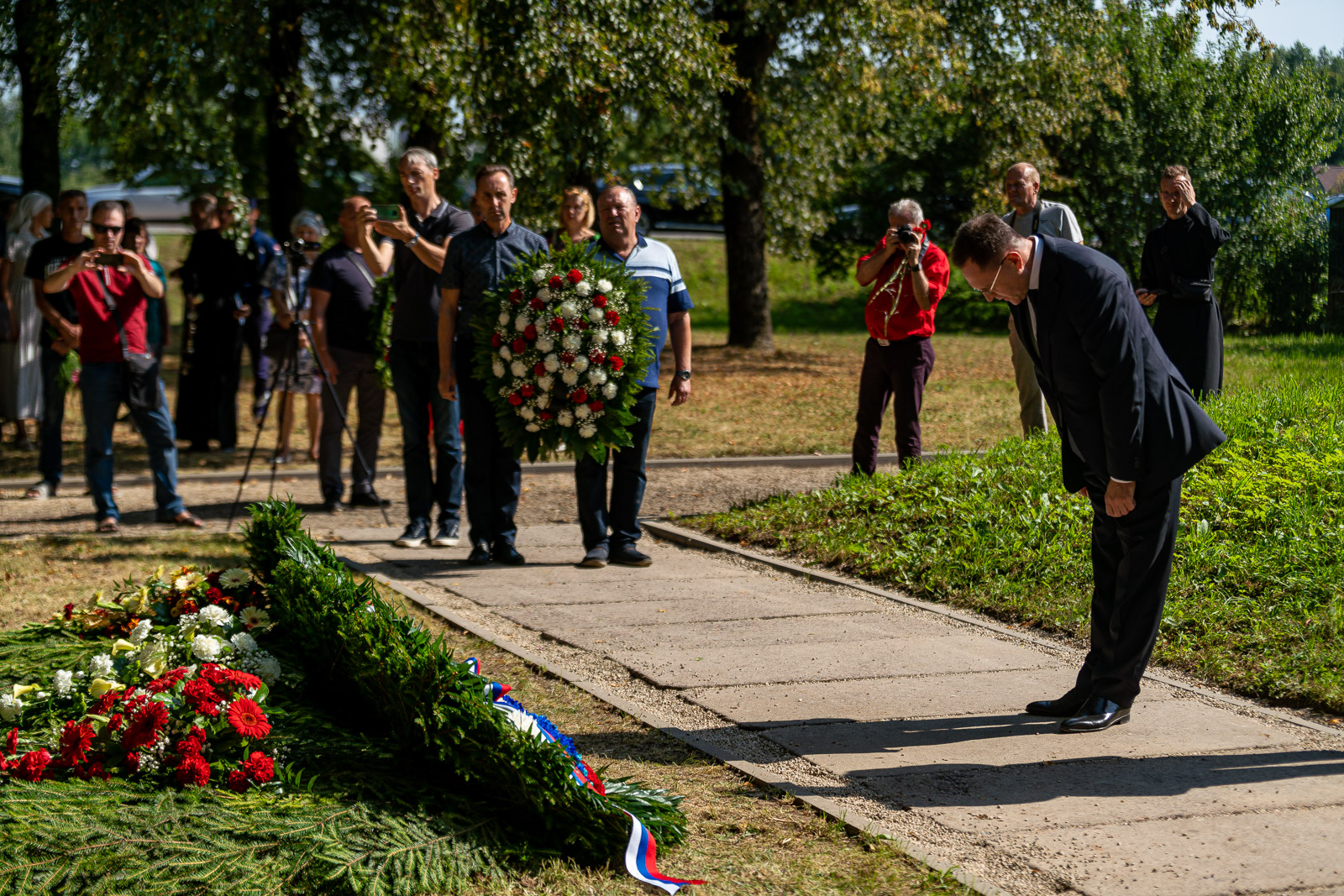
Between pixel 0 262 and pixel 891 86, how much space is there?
35.8ft

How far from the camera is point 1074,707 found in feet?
15.6

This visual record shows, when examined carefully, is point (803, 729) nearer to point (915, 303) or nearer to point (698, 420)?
point (915, 303)

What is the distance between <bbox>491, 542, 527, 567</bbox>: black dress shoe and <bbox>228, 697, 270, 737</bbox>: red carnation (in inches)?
153

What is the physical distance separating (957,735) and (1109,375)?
4.52 ft

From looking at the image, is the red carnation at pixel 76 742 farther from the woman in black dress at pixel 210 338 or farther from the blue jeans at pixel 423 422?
the woman in black dress at pixel 210 338

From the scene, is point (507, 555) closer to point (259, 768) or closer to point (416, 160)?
point (416, 160)

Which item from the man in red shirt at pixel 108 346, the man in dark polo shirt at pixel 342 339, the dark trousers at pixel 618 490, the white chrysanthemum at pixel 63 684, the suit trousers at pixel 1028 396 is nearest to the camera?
the white chrysanthemum at pixel 63 684

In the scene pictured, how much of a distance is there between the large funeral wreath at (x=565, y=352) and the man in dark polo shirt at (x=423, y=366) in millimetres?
814

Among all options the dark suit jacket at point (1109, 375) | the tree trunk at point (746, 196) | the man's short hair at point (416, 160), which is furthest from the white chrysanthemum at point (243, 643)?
the tree trunk at point (746, 196)

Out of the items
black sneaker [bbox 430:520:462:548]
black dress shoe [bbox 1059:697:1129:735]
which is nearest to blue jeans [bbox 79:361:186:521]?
black sneaker [bbox 430:520:462:548]

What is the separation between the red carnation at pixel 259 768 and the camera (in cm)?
386

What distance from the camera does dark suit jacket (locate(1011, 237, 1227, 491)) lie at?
4422 mm

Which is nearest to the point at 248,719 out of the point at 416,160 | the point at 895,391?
the point at 416,160

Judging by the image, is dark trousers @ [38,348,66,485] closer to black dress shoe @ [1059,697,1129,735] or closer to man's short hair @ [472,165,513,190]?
man's short hair @ [472,165,513,190]
